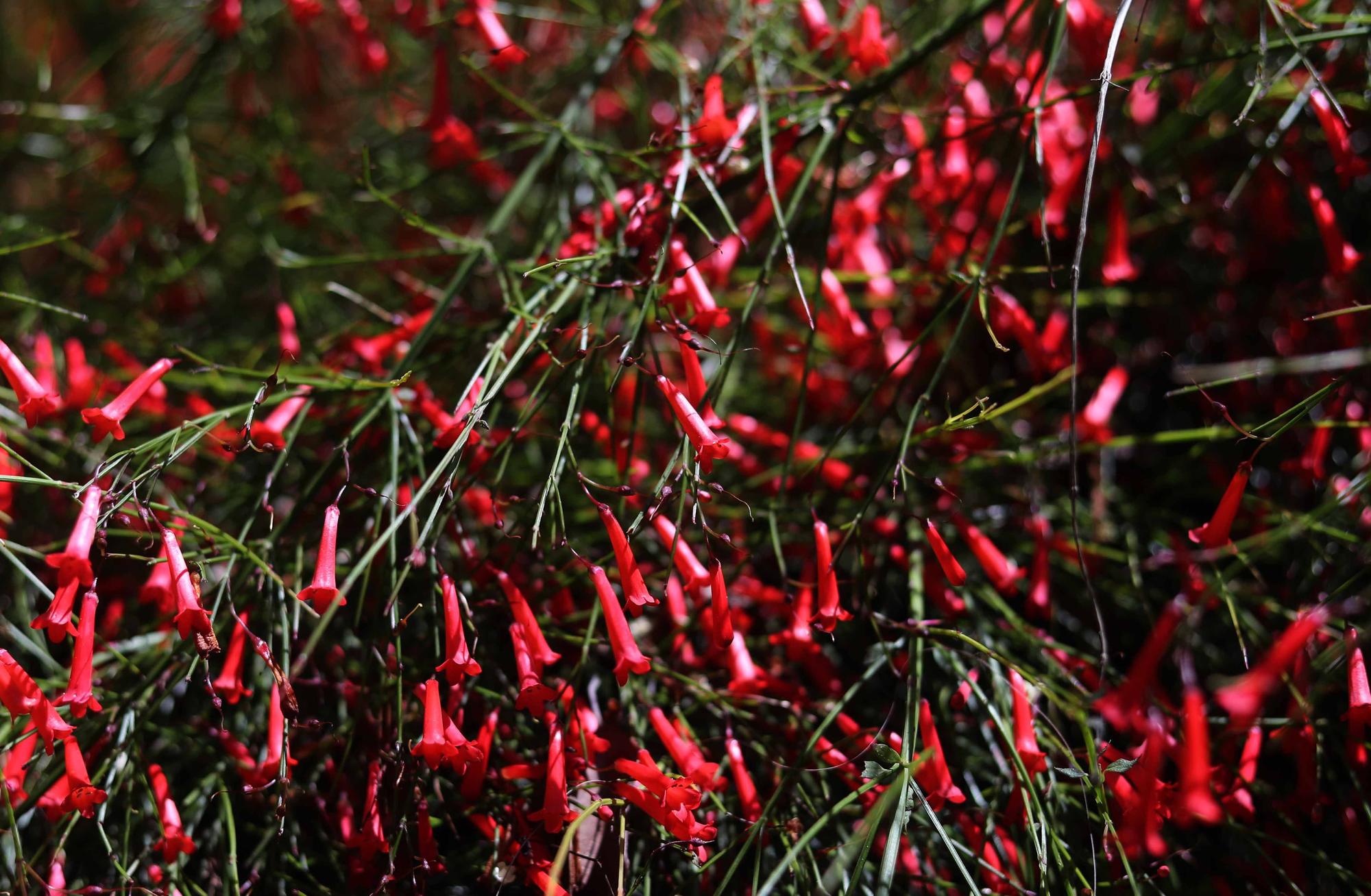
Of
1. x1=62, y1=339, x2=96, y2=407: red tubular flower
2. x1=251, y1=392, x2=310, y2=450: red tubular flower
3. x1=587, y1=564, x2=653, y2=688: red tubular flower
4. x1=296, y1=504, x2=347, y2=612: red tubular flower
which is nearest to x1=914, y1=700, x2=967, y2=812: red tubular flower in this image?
x1=587, y1=564, x2=653, y2=688: red tubular flower

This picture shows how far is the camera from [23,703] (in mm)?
627

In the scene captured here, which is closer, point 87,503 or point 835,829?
point 87,503

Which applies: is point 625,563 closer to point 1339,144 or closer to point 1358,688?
point 1358,688

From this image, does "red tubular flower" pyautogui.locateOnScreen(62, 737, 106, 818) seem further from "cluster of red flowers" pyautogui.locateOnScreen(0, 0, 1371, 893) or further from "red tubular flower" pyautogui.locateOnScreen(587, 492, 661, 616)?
"red tubular flower" pyautogui.locateOnScreen(587, 492, 661, 616)

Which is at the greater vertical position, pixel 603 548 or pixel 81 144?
pixel 81 144

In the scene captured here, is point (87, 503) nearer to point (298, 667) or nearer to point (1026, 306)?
point (298, 667)

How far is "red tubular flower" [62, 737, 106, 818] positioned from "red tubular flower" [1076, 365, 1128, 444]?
909mm

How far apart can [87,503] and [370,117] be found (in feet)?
3.20

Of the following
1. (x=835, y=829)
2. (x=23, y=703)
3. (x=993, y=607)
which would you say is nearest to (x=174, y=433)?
(x=23, y=703)

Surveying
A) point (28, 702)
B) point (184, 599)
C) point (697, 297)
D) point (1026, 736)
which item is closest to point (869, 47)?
point (697, 297)

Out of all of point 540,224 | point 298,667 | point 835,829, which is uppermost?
point 540,224

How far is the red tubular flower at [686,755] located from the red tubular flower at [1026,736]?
0.80 feet

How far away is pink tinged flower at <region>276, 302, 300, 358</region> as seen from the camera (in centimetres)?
100

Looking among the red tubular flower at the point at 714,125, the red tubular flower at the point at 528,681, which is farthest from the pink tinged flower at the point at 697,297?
the red tubular flower at the point at 528,681
